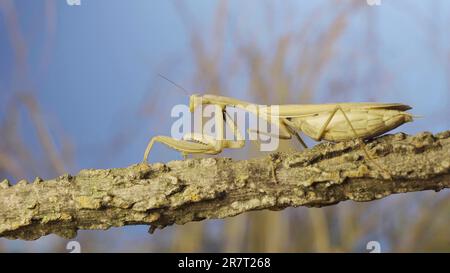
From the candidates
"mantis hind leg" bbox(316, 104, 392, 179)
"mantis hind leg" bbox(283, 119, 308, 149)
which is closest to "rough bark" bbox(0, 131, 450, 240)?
"mantis hind leg" bbox(316, 104, 392, 179)

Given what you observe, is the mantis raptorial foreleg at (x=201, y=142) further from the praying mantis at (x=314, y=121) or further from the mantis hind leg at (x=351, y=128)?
the mantis hind leg at (x=351, y=128)

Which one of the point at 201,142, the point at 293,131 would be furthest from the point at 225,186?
the point at 293,131

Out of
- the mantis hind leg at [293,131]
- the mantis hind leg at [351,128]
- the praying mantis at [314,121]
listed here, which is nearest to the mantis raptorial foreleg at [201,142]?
the praying mantis at [314,121]

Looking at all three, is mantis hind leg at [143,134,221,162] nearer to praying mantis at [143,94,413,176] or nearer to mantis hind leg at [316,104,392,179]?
praying mantis at [143,94,413,176]

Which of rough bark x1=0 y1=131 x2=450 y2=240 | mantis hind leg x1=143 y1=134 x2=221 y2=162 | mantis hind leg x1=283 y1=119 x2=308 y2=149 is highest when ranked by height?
mantis hind leg x1=283 y1=119 x2=308 y2=149
